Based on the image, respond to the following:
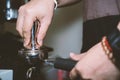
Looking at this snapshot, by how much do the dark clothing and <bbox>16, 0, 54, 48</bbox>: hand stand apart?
0.47 feet

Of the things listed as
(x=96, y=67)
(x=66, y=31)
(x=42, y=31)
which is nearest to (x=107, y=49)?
(x=96, y=67)

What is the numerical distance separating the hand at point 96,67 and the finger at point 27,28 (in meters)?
0.29

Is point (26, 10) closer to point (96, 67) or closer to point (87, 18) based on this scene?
point (87, 18)

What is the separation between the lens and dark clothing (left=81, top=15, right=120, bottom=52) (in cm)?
79

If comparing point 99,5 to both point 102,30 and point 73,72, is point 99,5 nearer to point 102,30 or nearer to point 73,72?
point 102,30

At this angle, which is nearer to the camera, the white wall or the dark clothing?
A: the dark clothing

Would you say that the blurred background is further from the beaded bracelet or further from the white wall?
the beaded bracelet

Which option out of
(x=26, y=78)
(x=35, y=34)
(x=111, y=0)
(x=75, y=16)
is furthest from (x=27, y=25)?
(x=75, y=16)

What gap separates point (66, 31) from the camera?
3.90ft

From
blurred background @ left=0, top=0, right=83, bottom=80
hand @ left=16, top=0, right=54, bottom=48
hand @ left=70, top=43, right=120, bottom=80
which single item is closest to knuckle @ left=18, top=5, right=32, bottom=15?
hand @ left=16, top=0, right=54, bottom=48

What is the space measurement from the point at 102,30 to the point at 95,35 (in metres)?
0.03

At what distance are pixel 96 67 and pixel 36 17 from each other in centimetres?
35

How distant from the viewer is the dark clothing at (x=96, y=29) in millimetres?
795

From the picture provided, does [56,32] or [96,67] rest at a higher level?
[96,67]
